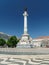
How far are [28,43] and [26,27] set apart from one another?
729 centimetres

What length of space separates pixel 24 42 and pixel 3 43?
20774 millimetres

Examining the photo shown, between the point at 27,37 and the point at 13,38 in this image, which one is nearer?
the point at 27,37

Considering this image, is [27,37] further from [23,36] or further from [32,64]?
[32,64]

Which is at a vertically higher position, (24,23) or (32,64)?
(24,23)

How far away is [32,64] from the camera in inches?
434

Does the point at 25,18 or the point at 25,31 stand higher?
the point at 25,18

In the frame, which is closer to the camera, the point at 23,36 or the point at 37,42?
the point at 23,36

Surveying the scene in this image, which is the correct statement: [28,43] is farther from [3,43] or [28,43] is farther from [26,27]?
[3,43]

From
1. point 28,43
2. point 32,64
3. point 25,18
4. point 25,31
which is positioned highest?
point 25,18

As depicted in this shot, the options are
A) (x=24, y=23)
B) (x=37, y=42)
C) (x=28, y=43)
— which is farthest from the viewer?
(x=37, y=42)

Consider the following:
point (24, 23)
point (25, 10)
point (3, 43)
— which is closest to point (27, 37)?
point (24, 23)

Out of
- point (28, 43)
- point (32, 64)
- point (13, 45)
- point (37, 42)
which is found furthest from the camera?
point (37, 42)

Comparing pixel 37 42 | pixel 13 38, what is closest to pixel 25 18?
pixel 13 38

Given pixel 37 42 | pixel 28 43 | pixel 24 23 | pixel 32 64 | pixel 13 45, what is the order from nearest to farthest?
pixel 32 64 → pixel 28 43 → pixel 24 23 → pixel 13 45 → pixel 37 42
